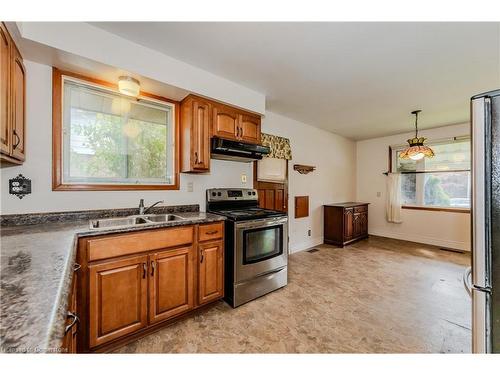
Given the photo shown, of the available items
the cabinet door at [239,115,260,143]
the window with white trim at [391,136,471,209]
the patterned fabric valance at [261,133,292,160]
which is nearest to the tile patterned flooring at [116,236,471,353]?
the window with white trim at [391,136,471,209]

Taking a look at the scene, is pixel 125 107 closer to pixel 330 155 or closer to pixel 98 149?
pixel 98 149

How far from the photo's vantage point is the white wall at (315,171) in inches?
150

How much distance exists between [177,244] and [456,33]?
2808 mm

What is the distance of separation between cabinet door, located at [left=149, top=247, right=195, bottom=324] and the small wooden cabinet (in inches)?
127

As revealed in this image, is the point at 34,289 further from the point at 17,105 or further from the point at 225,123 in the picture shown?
the point at 225,123

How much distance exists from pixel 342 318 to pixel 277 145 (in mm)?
2454

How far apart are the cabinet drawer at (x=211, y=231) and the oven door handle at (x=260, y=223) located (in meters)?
0.18

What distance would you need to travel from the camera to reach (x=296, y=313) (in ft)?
6.72

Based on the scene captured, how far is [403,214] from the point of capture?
474 cm

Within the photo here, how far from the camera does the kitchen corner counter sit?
1.48 feet

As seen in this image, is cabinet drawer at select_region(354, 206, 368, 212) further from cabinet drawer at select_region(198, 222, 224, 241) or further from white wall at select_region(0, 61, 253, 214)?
white wall at select_region(0, 61, 253, 214)

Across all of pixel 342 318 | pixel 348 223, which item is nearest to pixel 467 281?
pixel 342 318

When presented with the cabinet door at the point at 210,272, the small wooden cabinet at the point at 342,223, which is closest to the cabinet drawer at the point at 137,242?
the cabinet door at the point at 210,272

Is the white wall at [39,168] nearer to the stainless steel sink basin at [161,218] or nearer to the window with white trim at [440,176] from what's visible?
the stainless steel sink basin at [161,218]
